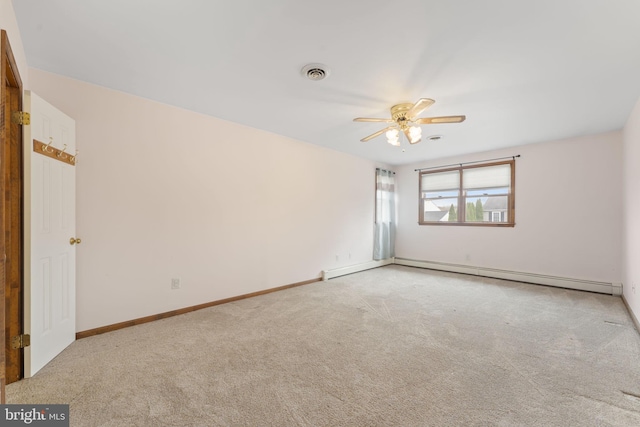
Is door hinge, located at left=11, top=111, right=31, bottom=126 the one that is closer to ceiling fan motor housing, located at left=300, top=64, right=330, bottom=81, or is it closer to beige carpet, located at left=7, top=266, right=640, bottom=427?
beige carpet, located at left=7, top=266, right=640, bottom=427

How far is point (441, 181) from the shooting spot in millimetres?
5770

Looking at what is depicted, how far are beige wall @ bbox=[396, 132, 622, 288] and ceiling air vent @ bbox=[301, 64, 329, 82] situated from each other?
4.13 meters

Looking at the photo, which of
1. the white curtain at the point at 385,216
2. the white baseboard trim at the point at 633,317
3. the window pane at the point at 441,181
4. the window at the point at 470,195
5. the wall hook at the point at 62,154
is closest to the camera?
the wall hook at the point at 62,154

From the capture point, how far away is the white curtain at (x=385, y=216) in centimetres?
592

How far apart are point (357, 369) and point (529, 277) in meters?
4.21

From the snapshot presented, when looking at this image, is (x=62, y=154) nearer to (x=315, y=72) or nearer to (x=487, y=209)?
(x=315, y=72)

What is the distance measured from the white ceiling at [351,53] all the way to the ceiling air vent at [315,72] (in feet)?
0.27

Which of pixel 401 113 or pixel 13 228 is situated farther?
pixel 401 113

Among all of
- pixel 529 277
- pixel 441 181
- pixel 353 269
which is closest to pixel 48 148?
pixel 353 269

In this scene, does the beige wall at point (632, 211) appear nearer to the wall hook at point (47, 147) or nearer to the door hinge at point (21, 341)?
→ the door hinge at point (21, 341)

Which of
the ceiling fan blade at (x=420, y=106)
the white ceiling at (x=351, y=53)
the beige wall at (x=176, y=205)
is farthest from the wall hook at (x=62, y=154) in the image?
the ceiling fan blade at (x=420, y=106)

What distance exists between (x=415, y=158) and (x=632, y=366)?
14.3 ft

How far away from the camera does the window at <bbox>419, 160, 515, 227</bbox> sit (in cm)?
497

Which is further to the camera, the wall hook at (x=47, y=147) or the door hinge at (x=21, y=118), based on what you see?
the wall hook at (x=47, y=147)
